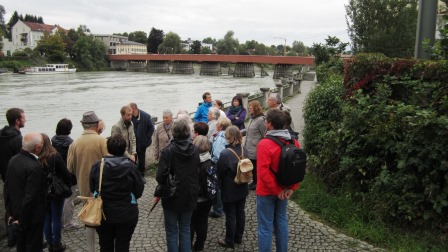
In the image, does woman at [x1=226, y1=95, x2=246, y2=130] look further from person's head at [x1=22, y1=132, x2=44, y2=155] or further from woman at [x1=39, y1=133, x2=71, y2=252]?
person's head at [x1=22, y1=132, x2=44, y2=155]

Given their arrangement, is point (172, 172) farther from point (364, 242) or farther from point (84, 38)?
point (84, 38)

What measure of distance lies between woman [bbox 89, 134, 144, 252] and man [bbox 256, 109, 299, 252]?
119cm

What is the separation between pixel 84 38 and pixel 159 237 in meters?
93.2

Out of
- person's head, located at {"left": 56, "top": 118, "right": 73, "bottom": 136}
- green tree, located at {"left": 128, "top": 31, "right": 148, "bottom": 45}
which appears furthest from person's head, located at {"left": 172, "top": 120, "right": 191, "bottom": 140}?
green tree, located at {"left": 128, "top": 31, "right": 148, "bottom": 45}

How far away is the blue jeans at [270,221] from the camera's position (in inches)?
149

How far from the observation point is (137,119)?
21.7 feet

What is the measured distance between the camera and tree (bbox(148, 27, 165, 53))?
128250 millimetres

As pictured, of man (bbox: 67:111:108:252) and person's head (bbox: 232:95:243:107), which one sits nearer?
man (bbox: 67:111:108:252)

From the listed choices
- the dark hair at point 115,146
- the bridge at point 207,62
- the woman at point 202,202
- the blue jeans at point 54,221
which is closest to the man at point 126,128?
the blue jeans at point 54,221

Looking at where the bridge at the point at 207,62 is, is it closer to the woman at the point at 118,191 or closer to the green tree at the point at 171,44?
the green tree at the point at 171,44

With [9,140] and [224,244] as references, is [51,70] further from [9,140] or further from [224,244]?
[224,244]

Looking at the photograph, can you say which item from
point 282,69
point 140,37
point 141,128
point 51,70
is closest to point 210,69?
point 282,69

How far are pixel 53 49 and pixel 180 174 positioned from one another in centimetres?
9009

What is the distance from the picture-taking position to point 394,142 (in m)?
4.78
